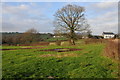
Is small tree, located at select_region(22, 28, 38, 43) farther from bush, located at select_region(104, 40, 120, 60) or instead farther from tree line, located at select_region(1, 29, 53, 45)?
bush, located at select_region(104, 40, 120, 60)

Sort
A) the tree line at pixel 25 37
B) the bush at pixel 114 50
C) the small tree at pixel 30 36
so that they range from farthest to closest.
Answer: the small tree at pixel 30 36 < the tree line at pixel 25 37 < the bush at pixel 114 50

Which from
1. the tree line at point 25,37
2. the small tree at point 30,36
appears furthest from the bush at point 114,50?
the small tree at point 30,36

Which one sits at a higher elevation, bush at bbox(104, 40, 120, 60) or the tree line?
the tree line

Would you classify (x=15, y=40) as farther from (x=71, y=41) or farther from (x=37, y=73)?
(x=37, y=73)

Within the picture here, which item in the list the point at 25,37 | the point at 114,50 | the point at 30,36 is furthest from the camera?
the point at 30,36

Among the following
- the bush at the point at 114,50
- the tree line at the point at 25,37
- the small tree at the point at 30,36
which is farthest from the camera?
the small tree at the point at 30,36

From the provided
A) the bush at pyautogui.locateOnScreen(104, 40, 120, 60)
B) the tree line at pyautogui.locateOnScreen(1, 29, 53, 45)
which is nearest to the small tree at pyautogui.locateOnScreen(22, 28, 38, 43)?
the tree line at pyautogui.locateOnScreen(1, 29, 53, 45)

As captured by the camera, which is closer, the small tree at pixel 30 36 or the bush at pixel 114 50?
the bush at pixel 114 50

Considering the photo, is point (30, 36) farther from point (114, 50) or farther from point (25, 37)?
point (114, 50)

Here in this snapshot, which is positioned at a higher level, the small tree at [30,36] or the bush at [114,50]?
the small tree at [30,36]

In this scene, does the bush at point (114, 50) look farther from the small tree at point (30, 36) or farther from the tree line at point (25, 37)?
the small tree at point (30, 36)

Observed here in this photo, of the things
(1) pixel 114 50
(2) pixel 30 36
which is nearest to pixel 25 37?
(2) pixel 30 36

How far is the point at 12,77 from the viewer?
7430 millimetres

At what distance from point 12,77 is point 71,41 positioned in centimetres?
3105
